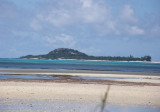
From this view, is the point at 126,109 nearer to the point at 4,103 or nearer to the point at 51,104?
the point at 51,104

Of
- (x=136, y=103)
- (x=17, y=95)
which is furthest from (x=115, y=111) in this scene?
(x=17, y=95)

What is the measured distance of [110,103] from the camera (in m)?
14.8

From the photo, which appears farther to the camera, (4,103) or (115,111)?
(4,103)

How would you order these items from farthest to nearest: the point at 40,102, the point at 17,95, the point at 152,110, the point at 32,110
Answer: the point at 17,95
the point at 40,102
the point at 152,110
the point at 32,110

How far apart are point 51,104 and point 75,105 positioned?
1177mm

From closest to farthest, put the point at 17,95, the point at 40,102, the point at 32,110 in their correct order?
the point at 32,110, the point at 40,102, the point at 17,95

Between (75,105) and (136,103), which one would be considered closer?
(75,105)

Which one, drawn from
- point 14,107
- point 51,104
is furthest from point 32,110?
point 51,104

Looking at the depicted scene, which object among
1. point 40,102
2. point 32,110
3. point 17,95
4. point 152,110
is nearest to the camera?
point 32,110

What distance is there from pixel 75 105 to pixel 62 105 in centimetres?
64

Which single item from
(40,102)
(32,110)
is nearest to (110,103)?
(40,102)

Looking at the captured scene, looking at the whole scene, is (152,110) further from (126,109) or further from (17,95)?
(17,95)

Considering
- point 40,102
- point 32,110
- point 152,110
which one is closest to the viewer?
point 32,110

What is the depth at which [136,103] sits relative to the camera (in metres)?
15.0
